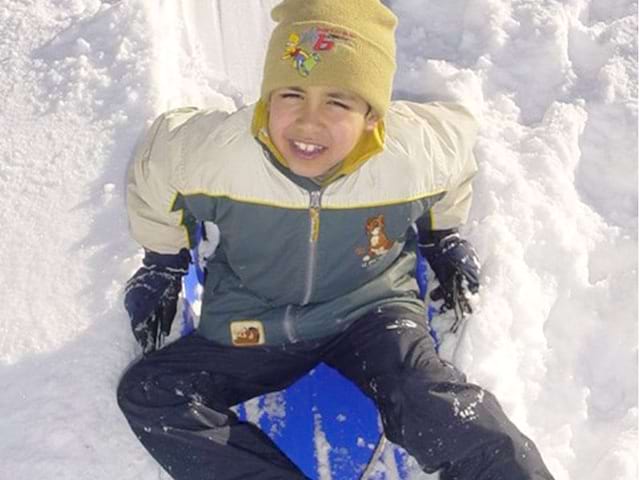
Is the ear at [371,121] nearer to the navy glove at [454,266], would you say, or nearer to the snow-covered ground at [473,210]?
the navy glove at [454,266]

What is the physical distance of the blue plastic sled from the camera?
96.6 inches

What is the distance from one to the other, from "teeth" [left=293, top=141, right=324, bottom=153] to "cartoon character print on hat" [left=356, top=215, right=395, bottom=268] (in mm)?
247

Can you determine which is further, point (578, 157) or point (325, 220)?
point (578, 157)

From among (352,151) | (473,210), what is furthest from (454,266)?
(352,151)

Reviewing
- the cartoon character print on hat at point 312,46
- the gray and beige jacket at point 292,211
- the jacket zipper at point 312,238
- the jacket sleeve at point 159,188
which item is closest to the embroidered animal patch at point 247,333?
the gray and beige jacket at point 292,211

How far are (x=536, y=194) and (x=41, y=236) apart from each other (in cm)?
129

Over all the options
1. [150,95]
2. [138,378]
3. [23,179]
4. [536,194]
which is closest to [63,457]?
[138,378]

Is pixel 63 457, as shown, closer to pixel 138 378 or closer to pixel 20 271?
pixel 138 378

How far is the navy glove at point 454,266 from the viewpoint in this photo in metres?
2.56

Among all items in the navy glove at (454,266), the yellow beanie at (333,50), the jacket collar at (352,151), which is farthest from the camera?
the navy glove at (454,266)

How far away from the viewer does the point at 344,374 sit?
249cm

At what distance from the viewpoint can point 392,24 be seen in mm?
2248

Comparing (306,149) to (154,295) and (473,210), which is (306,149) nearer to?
(154,295)

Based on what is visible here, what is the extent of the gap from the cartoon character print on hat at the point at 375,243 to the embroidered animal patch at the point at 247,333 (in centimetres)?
28
